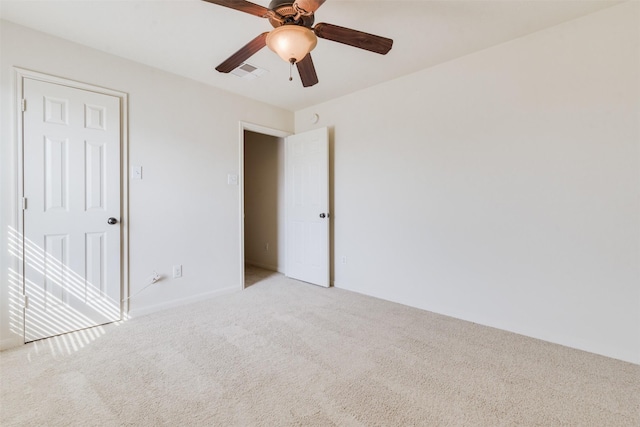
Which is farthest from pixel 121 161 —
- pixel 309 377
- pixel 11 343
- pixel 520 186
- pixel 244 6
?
pixel 520 186

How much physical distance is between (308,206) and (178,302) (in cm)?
188

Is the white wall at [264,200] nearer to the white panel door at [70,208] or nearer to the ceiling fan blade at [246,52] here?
the white panel door at [70,208]

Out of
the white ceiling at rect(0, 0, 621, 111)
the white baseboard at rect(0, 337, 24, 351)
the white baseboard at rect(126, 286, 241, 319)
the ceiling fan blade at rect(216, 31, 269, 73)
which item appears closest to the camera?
the ceiling fan blade at rect(216, 31, 269, 73)

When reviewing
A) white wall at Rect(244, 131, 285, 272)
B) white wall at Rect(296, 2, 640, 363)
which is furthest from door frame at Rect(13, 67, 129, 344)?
white wall at Rect(296, 2, 640, 363)

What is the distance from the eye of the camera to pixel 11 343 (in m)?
2.15

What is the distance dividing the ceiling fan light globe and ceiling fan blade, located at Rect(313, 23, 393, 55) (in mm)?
95

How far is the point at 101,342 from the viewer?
2234 mm

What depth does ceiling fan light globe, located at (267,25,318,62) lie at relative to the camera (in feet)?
4.99

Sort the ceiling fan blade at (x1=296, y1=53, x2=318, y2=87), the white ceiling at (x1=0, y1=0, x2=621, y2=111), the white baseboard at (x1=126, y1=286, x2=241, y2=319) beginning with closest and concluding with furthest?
the ceiling fan blade at (x1=296, y1=53, x2=318, y2=87), the white ceiling at (x1=0, y1=0, x2=621, y2=111), the white baseboard at (x1=126, y1=286, x2=241, y2=319)

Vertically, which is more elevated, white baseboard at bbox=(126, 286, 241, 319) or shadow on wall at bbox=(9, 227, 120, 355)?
shadow on wall at bbox=(9, 227, 120, 355)

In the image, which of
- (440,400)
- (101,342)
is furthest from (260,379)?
(101,342)

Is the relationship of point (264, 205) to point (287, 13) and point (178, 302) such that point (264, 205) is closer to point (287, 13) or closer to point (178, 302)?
point (178, 302)

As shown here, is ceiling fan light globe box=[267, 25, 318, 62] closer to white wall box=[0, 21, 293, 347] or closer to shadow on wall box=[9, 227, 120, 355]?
white wall box=[0, 21, 293, 347]

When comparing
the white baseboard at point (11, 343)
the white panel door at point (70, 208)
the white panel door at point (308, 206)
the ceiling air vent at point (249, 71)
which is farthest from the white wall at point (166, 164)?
the white panel door at point (308, 206)
